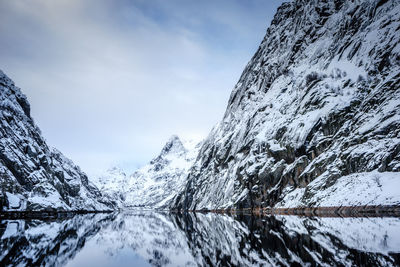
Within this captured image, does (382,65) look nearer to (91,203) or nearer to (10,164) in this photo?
(10,164)

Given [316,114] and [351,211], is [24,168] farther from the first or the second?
[351,211]

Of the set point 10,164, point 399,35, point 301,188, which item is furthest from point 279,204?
point 10,164

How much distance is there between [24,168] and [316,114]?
380 ft

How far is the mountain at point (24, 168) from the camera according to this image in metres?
100

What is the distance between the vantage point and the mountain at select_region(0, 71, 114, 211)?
330ft

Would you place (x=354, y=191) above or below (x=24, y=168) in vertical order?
below

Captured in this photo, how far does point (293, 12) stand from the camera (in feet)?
339

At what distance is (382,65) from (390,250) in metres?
51.6

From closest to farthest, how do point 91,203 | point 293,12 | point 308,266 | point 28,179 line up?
point 308,266, point 293,12, point 28,179, point 91,203

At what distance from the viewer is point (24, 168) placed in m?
113

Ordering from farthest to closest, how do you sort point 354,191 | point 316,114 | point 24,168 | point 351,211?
point 24,168 → point 316,114 → point 354,191 → point 351,211

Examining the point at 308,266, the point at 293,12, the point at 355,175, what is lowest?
the point at 308,266

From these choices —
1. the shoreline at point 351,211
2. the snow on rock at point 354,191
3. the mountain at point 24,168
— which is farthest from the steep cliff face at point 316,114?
the mountain at point 24,168

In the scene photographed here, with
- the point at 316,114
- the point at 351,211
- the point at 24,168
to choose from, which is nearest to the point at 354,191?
the point at 351,211
